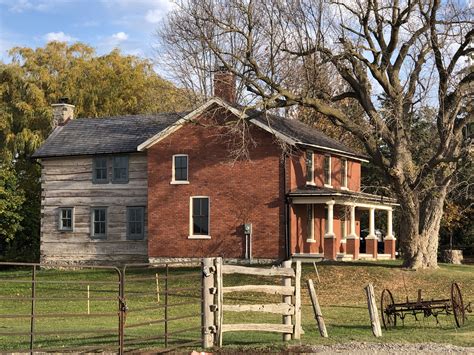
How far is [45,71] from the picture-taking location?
60.2 meters

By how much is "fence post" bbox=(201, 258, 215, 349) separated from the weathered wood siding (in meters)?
26.4

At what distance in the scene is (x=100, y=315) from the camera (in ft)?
48.5

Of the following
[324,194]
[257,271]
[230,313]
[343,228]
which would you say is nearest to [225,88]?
[324,194]

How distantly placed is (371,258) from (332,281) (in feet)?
35.9

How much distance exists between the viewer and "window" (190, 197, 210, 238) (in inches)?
1592

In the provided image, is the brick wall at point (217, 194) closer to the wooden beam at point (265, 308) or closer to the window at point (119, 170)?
the window at point (119, 170)

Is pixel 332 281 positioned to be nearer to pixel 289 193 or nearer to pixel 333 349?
pixel 289 193

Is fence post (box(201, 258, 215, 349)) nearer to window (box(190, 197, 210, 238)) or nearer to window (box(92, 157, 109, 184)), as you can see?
window (box(190, 197, 210, 238))

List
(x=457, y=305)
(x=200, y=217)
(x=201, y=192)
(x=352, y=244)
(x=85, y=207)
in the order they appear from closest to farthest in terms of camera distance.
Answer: (x=457, y=305) → (x=201, y=192) → (x=200, y=217) → (x=352, y=244) → (x=85, y=207)

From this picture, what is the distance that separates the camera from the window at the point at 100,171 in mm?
43750

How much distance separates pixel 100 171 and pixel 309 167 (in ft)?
36.0

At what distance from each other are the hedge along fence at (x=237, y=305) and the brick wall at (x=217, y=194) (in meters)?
21.5

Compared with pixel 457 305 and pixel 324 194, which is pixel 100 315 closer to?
pixel 457 305

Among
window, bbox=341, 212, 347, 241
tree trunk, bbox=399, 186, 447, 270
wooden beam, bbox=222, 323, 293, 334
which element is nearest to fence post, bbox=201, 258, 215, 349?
wooden beam, bbox=222, 323, 293, 334
